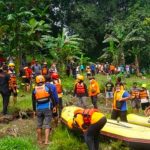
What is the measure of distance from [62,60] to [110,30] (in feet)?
38.5

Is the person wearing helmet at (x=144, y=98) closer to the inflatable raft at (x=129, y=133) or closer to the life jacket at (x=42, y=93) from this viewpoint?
the inflatable raft at (x=129, y=133)

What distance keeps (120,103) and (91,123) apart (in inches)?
123

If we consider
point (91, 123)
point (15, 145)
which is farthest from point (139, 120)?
point (15, 145)

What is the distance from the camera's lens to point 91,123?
10297mm

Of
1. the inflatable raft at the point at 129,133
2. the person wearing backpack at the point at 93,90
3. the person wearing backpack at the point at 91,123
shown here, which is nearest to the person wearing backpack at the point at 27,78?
the person wearing backpack at the point at 93,90

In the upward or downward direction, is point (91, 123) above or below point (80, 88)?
below

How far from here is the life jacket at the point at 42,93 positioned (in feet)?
38.6

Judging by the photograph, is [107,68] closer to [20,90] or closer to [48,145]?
[20,90]

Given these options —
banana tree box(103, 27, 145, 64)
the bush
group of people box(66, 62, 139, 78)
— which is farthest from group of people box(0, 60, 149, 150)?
banana tree box(103, 27, 145, 64)

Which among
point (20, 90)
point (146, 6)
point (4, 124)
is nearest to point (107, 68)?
point (146, 6)

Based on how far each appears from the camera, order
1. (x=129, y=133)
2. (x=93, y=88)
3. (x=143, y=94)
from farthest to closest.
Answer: (x=143, y=94) < (x=93, y=88) < (x=129, y=133)

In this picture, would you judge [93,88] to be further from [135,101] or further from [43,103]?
[43,103]

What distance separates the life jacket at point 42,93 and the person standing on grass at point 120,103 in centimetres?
240

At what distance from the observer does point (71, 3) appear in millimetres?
40125
